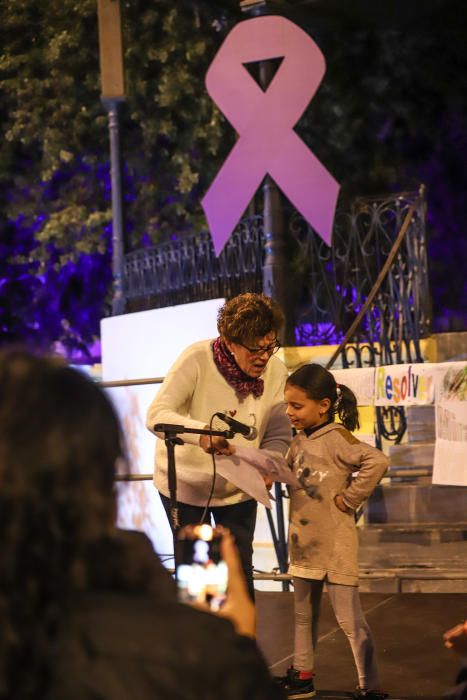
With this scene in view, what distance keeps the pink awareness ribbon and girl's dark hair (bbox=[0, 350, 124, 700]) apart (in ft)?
24.4

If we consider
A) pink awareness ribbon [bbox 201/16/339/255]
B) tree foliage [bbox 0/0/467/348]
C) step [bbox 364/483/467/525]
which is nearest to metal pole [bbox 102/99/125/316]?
tree foliage [bbox 0/0/467/348]

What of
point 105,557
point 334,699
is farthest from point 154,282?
point 105,557

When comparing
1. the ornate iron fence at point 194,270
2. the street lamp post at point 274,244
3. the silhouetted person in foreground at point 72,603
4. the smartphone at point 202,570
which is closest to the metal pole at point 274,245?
the street lamp post at point 274,244

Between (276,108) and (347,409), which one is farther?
(276,108)

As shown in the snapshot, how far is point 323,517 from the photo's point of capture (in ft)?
13.6

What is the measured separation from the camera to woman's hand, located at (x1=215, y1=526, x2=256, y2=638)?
1618mm

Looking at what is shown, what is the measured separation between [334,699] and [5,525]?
3.18 m

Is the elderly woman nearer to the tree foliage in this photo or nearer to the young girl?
the young girl

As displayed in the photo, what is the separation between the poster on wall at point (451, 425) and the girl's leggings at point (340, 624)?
6.83 ft

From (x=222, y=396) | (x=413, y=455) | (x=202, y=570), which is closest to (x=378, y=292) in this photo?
(x=413, y=455)

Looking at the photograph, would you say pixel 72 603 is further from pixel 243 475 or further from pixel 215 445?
pixel 243 475

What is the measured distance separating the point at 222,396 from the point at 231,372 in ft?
0.36

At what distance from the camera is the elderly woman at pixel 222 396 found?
404 cm

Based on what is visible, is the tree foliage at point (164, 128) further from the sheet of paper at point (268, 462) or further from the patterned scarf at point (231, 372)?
the sheet of paper at point (268, 462)
